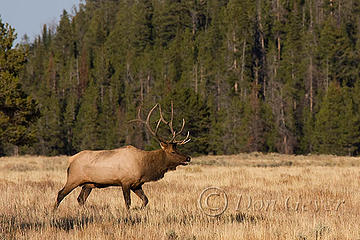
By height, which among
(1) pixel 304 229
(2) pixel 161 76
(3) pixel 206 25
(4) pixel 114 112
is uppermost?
(3) pixel 206 25

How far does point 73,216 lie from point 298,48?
70366mm

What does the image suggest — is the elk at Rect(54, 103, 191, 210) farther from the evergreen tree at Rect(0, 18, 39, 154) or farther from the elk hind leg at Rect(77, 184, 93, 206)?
the evergreen tree at Rect(0, 18, 39, 154)

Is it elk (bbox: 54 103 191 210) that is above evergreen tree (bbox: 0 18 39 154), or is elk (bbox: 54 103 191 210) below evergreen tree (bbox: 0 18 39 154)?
below

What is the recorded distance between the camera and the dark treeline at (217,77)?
2052 inches

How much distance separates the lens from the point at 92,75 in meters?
89.9

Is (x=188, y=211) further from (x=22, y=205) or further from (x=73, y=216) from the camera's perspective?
(x=22, y=205)

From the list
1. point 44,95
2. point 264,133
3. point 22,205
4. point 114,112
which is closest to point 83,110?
point 114,112

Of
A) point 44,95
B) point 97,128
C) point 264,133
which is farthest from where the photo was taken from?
point 44,95

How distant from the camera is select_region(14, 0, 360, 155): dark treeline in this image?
171ft

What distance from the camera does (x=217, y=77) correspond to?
7262 cm

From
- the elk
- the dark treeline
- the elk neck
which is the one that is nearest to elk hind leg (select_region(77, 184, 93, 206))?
the elk

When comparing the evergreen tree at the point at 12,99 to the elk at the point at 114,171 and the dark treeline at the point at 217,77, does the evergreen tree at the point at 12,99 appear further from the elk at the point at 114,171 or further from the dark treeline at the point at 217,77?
the elk at the point at 114,171

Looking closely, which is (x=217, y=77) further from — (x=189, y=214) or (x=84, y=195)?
(x=189, y=214)

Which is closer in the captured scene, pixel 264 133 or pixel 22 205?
pixel 22 205
